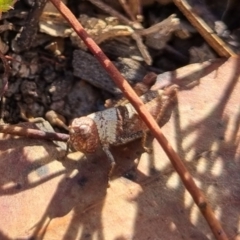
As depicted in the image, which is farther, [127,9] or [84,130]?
[127,9]

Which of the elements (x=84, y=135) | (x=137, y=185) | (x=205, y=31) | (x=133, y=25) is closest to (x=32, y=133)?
(x=84, y=135)

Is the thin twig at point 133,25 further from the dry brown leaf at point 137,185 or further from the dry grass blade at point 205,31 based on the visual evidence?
the dry brown leaf at point 137,185

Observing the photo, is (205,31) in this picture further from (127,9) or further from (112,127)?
(112,127)

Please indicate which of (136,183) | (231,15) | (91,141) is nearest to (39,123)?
(91,141)

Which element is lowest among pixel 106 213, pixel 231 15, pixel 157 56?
pixel 106 213

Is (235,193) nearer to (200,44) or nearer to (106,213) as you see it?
(106,213)

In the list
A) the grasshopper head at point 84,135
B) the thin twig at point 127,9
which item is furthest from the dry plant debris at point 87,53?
the grasshopper head at point 84,135

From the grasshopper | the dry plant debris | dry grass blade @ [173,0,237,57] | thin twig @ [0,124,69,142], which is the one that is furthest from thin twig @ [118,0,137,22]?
thin twig @ [0,124,69,142]

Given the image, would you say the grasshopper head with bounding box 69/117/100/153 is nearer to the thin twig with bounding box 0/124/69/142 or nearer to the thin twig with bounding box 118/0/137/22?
the thin twig with bounding box 0/124/69/142
